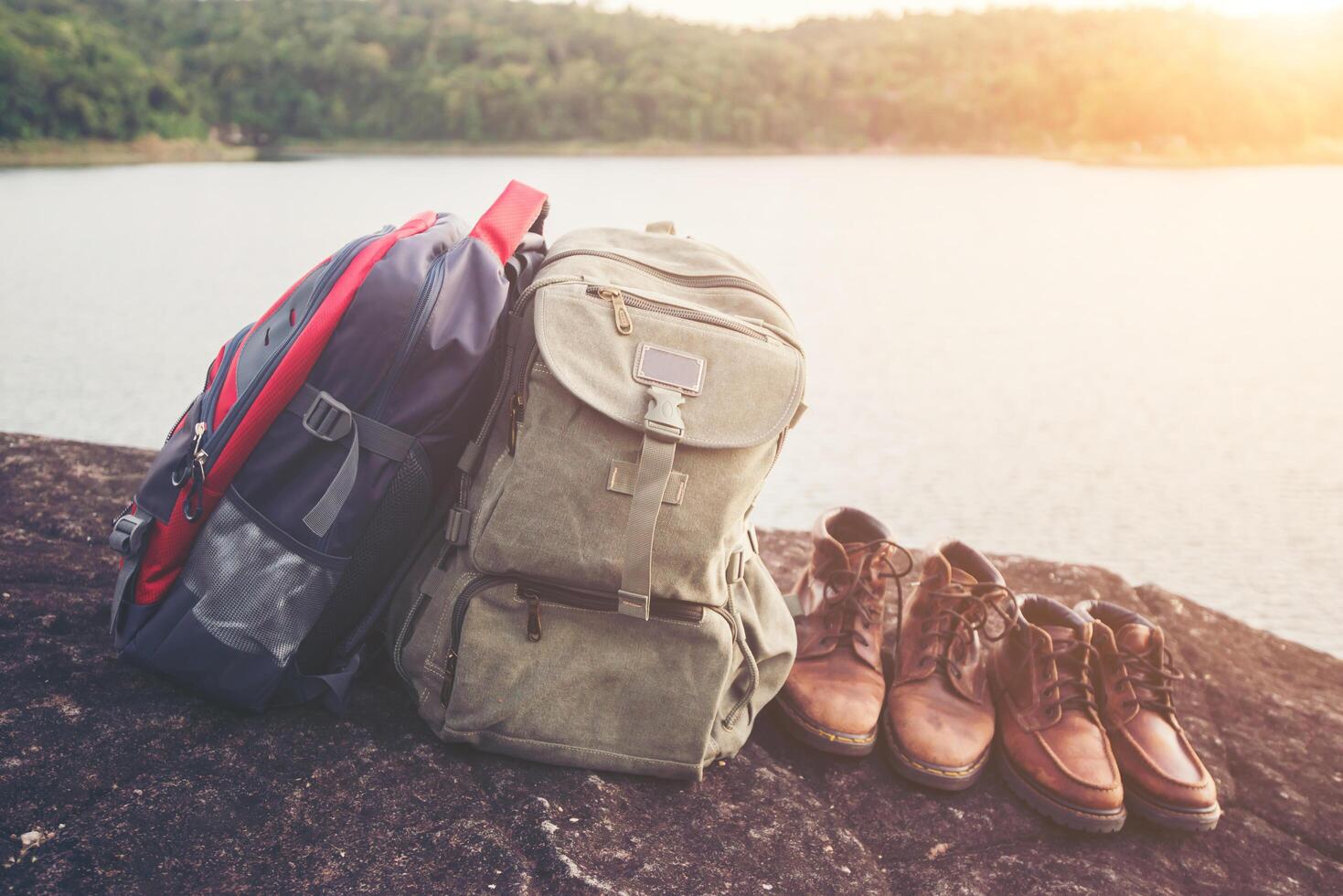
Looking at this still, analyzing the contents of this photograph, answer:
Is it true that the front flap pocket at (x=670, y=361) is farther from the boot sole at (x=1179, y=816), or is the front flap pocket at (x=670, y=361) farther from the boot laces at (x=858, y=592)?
the boot sole at (x=1179, y=816)

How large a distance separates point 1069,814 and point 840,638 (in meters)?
0.46

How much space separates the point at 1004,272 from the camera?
7098 mm

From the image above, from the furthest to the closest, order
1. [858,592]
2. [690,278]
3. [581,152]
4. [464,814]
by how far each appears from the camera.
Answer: [581,152]
[858,592]
[690,278]
[464,814]

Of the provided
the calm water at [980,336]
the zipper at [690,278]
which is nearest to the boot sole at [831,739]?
the zipper at [690,278]

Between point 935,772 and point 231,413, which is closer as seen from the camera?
point 231,413

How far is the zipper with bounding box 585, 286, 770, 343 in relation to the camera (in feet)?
4.38

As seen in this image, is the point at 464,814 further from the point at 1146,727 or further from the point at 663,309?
the point at 1146,727

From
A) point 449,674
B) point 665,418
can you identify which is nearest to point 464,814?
point 449,674

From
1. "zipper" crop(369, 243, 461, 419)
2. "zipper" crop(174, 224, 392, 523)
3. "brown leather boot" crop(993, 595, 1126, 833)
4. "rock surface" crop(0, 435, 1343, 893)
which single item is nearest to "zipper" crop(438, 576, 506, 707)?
"rock surface" crop(0, 435, 1343, 893)

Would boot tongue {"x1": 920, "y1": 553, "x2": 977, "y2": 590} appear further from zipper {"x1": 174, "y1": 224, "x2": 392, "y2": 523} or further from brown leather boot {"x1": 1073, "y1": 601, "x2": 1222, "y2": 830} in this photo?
zipper {"x1": 174, "y1": 224, "x2": 392, "y2": 523}

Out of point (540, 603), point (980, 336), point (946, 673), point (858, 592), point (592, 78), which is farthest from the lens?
point (592, 78)

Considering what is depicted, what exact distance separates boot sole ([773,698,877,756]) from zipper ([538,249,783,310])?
0.72 metres

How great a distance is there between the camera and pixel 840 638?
1.63 meters

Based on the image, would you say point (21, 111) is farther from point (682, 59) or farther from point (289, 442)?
→ point (289, 442)
